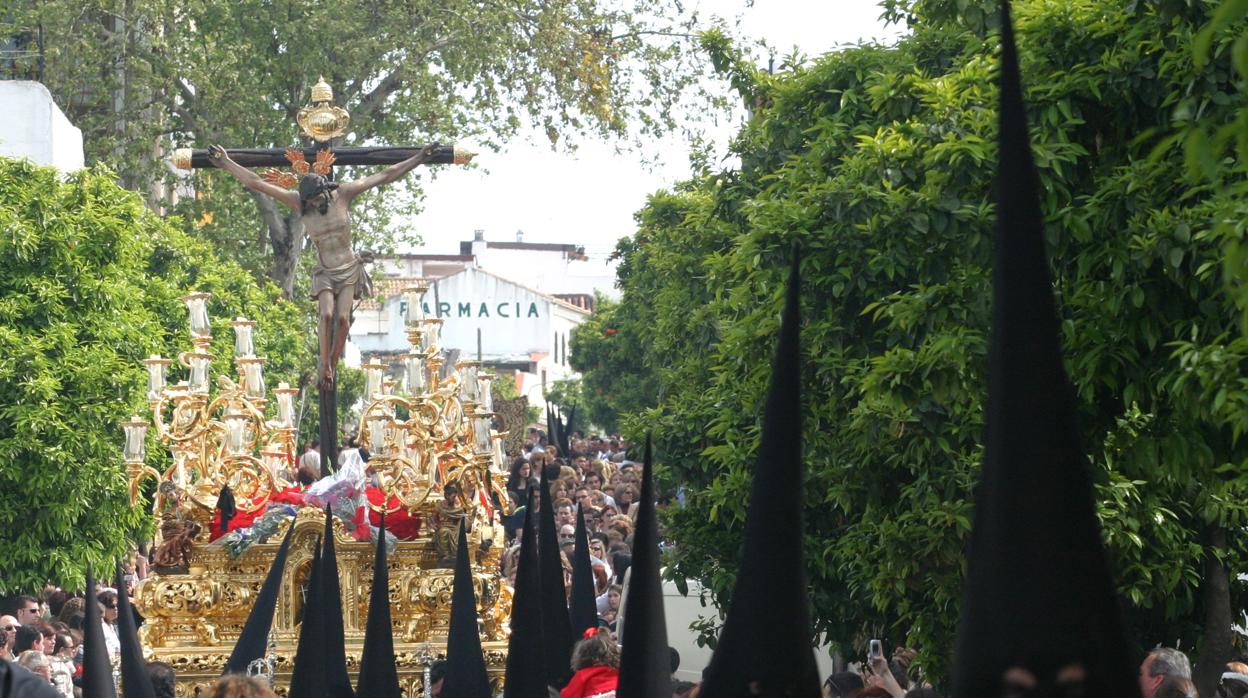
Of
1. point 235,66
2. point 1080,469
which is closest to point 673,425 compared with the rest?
point 1080,469

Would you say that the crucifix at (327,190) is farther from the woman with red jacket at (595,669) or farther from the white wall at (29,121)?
the white wall at (29,121)

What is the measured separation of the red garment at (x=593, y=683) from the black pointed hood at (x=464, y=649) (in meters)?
1.44

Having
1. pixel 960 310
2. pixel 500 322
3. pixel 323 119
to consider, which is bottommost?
pixel 960 310

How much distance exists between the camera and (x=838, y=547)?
42.4 feet

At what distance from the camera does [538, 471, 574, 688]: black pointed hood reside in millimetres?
11086

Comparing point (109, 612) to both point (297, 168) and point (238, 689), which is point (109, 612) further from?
point (238, 689)

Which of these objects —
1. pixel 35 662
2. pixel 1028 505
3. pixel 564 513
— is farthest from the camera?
pixel 564 513

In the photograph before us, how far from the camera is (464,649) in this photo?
10.9 m

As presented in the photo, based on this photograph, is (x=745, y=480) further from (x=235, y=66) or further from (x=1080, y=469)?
(x=235, y=66)

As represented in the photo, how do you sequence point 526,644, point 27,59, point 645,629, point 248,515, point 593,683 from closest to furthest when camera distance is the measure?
point 645,629 → point 593,683 → point 526,644 → point 248,515 → point 27,59

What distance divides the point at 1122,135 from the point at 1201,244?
4.93ft

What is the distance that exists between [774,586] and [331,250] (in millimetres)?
9544

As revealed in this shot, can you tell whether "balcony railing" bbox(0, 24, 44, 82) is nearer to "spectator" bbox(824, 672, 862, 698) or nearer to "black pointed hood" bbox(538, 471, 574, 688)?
"black pointed hood" bbox(538, 471, 574, 688)

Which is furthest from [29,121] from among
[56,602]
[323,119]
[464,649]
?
[464,649]
